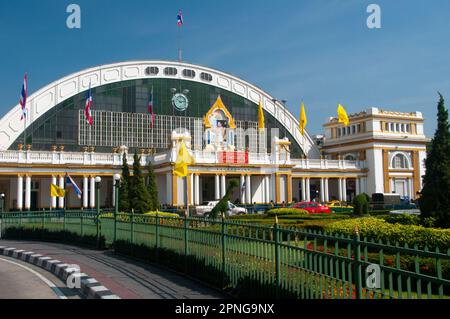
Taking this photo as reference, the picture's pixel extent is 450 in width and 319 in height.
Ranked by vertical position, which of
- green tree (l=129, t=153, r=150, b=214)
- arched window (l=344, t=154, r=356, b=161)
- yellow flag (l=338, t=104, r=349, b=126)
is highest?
yellow flag (l=338, t=104, r=349, b=126)

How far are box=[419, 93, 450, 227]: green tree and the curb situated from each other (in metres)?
11.3

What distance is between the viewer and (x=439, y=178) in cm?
1631

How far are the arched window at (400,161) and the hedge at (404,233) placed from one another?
56.0 metres

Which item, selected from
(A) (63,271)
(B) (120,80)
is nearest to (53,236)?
(A) (63,271)

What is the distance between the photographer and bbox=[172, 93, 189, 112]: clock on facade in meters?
61.2

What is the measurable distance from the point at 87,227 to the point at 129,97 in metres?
39.0

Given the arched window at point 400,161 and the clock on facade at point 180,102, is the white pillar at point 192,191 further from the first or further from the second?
the arched window at point 400,161

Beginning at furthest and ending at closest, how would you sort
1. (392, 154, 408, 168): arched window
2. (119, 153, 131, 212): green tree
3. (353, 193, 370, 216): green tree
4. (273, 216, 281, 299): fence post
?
(392, 154, 408, 168): arched window → (353, 193, 370, 216): green tree → (119, 153, 131, 212): green tree → (273, 216, 281, 299): fence post

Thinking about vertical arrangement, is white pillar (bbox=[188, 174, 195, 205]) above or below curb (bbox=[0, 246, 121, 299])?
above

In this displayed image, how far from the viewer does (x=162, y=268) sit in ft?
48.5

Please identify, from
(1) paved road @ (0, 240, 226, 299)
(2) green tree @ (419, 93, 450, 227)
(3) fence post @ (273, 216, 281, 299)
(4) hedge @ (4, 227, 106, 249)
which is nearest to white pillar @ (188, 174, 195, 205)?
(4) hedge @ (4, 227, 106, 249)

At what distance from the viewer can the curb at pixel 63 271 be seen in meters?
10.6

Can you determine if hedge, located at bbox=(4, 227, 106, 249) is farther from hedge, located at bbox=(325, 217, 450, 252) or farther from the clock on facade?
the clock on facade

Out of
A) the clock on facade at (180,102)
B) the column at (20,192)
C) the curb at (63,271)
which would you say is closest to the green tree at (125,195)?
the curb at (63,271)
